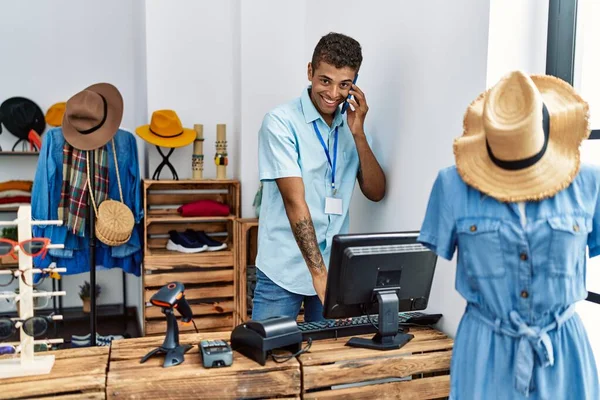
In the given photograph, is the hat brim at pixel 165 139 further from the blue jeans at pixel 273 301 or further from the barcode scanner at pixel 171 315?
the barcode scanner at pixel 171 315

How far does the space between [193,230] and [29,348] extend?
7.49ft

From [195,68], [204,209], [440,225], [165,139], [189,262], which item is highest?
[195,68]

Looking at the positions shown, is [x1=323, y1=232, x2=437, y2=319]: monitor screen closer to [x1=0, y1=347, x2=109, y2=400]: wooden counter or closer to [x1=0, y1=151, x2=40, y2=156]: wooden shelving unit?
[x1=0, y1=347, x2=109, y2=400]: wooden counter

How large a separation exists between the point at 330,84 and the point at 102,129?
1.76 m

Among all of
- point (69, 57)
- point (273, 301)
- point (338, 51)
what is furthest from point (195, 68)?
point (273, 301)

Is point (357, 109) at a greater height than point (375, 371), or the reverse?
point (357, 109)

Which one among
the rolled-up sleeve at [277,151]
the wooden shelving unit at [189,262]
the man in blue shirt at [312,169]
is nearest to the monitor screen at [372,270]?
Answer: the man in blue shirt at [312,169]

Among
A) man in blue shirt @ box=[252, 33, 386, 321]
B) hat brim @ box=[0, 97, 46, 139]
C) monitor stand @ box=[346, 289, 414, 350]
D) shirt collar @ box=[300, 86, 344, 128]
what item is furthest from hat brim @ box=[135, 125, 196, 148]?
monitor stand @ box=[346, 289, 414, 350]

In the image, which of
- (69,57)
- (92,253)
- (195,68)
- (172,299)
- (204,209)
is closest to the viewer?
(172,299)

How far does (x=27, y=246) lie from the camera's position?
4.52ft

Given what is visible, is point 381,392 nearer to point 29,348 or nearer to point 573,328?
point 573,328

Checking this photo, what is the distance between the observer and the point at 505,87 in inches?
41.5

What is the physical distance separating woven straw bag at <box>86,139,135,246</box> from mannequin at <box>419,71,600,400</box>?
2468 millimetres

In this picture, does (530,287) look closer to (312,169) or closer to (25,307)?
(312,169)
